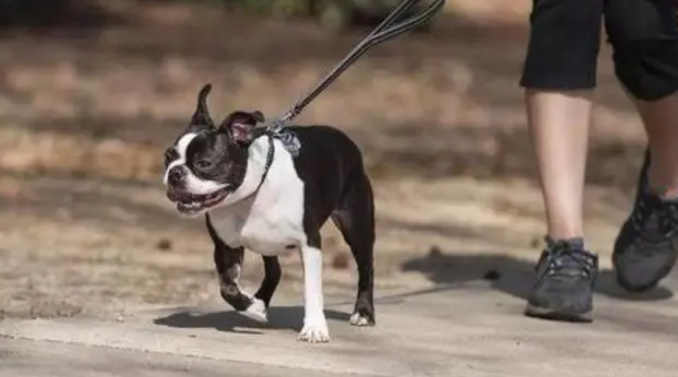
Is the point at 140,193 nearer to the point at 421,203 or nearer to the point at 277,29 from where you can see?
the point at 421,203

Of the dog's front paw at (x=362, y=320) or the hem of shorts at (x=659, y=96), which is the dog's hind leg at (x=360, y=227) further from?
the hem of shorts at (x=659, y=96)

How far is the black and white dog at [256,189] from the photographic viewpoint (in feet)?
14.1

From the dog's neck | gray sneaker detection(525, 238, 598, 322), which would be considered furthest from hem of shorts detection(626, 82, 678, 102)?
the dog's neck

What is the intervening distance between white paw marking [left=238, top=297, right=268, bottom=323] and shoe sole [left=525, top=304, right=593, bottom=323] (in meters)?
0.92

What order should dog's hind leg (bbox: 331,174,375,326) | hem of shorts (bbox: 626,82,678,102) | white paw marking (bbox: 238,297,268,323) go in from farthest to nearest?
hem of shorts (bbox: 626,82,678,102)
dog's hind leg (bbox: 331,174,375,326)
white paw marking (bbox: 238,297,268,323)

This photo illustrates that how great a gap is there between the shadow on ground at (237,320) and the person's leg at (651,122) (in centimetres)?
111

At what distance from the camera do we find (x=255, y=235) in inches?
172


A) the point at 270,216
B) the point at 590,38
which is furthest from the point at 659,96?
the point at 270,216

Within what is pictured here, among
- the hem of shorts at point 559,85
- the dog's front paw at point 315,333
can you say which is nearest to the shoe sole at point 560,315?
the hem of shorts at point 559,85

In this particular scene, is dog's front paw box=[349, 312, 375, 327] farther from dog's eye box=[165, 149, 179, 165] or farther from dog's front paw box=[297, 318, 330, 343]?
dog's eye box=[165, 149, 179, 165]

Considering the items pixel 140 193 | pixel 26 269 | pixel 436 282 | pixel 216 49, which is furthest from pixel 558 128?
pixel 216 49

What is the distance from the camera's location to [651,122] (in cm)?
566

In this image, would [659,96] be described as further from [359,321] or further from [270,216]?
[270,216]

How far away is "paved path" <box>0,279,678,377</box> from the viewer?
4.20m
